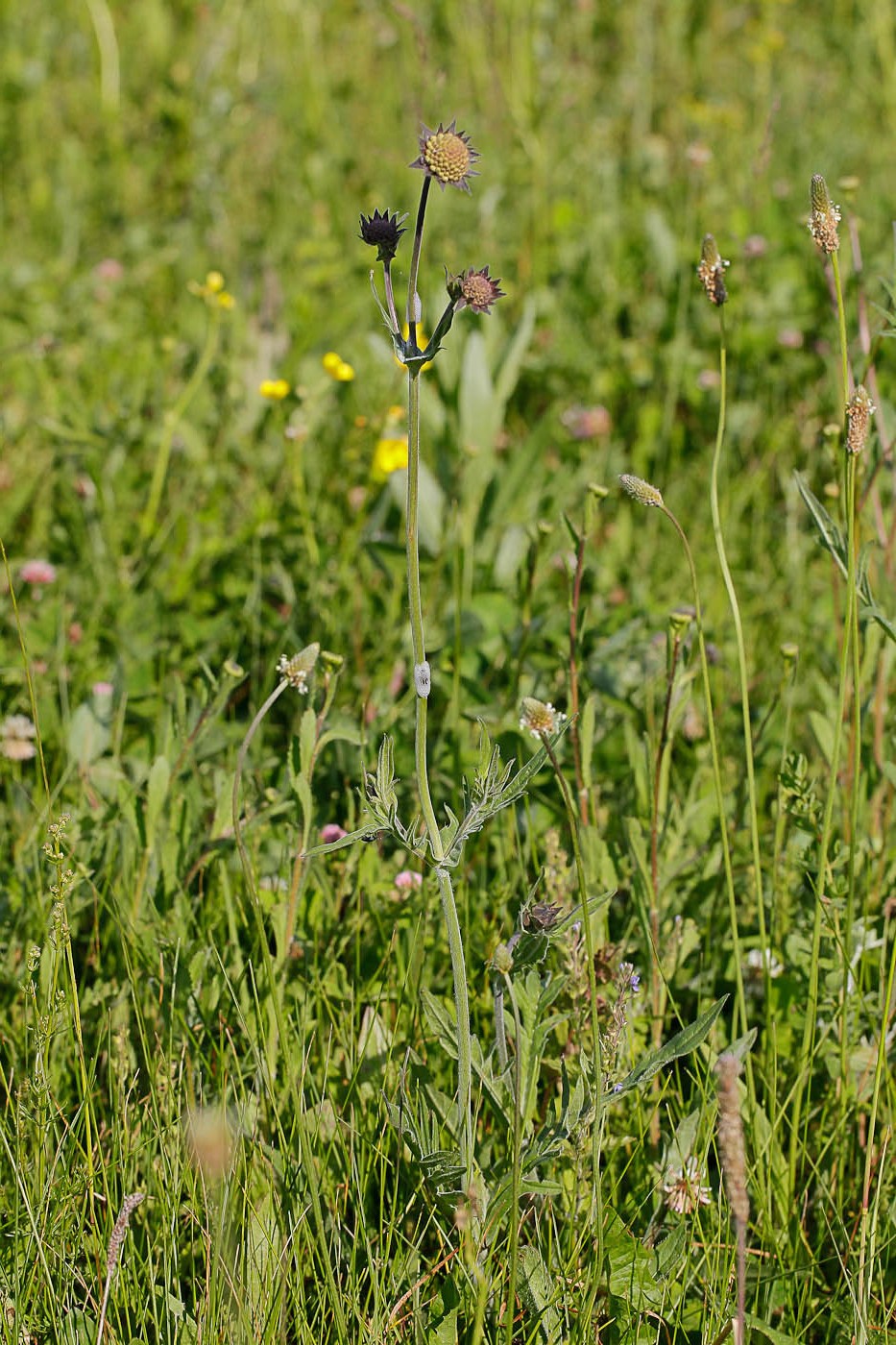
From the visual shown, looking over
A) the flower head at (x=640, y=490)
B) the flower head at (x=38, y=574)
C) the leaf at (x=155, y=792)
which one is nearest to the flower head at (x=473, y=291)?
the flower head at (x=640, y=490)

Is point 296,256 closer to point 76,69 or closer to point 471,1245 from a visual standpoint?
point 76,69

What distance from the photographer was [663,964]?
5.28 ft

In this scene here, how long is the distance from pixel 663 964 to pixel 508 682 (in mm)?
635

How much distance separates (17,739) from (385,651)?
63 cm

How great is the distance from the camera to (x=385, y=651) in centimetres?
228

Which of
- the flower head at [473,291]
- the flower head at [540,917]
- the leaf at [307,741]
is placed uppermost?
the flower head at [473,291]

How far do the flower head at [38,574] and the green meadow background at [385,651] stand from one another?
0.11ft

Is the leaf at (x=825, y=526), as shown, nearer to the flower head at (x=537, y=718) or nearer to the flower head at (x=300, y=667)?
the flower head at (x=537, y=718)

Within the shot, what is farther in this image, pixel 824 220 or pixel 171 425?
pixel 171 425

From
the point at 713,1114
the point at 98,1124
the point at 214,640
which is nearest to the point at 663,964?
the point at 713,1114

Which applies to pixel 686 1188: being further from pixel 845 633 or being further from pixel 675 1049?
pixel 845 633

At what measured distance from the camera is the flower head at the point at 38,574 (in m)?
2.42

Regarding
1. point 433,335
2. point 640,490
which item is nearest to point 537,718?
point 640,490

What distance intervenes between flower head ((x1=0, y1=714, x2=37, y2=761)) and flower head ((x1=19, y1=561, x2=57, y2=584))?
42cm
